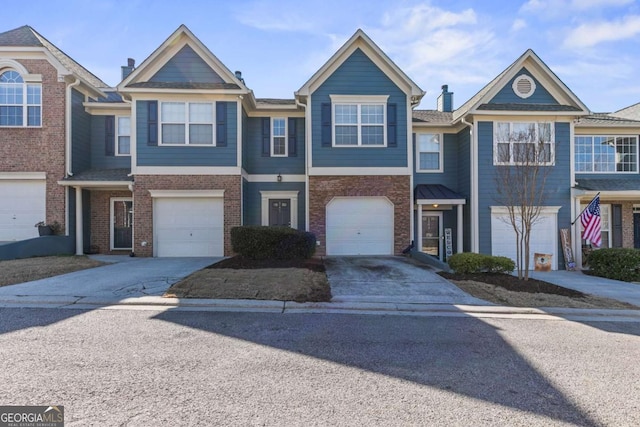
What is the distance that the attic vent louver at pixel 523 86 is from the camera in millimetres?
13891

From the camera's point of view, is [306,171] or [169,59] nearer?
[169,59]

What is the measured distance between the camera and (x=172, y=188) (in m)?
13.1

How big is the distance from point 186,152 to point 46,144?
5.60 m

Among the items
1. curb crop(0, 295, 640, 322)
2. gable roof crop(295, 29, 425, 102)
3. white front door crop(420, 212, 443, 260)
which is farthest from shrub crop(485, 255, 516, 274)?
gable roof crop(295, 29, 425, 102)

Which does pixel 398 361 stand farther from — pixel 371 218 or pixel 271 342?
pixel 371 218

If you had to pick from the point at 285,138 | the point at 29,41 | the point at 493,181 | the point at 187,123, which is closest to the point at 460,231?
the point at 493,181

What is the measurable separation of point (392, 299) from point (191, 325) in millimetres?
4007

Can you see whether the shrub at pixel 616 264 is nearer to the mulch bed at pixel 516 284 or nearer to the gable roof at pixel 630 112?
the mulch bed at pixel 516 284

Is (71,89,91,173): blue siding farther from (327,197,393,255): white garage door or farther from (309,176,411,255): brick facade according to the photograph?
(327,197,393,255): white garage door

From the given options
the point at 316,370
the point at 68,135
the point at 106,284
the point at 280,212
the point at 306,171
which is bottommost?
the point at 316,370

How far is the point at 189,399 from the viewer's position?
3318 mm

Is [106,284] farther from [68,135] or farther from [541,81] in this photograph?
[541,81]

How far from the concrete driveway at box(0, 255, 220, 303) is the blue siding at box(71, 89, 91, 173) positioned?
5742mm

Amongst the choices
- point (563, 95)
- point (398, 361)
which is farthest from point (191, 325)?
point (563, 95)
